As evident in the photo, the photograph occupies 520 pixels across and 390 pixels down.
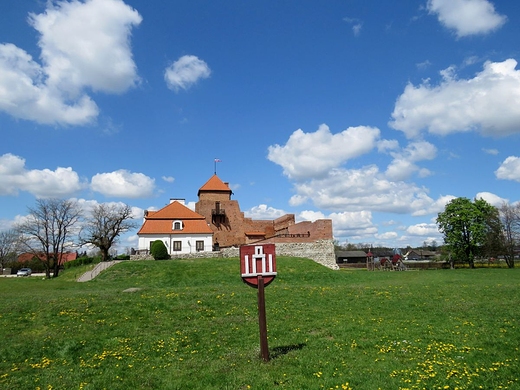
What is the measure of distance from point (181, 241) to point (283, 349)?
3726 centimetres

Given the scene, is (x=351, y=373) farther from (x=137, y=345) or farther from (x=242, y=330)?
(x=137, y=345)

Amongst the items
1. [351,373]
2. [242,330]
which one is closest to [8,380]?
[242,330]

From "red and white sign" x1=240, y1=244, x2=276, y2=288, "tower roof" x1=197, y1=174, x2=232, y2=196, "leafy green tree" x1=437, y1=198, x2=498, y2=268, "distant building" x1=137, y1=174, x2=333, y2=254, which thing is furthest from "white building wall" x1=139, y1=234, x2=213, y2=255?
"red and white sign" x1=240, y1=244, x2=276, y2=288

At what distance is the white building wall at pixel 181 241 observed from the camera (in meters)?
43.7

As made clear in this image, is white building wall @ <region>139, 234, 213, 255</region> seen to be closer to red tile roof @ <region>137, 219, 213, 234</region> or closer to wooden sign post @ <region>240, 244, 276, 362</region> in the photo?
red tile roof @ <region>137, 219, 213, 234</region>

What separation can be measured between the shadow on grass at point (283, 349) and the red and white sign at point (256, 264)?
1648 millimetres

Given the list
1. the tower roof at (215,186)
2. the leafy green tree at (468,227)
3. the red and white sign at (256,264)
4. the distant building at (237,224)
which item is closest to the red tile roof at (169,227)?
the distant building at (237,224)

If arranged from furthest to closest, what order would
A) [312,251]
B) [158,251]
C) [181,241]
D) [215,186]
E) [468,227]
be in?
[215,186] → [468,227] → [312,251] → [181,241] → [158,251]

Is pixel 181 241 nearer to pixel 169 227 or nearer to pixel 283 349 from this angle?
pixel 169 227

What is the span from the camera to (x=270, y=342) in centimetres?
985

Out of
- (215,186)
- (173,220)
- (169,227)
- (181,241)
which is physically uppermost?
(215,186)

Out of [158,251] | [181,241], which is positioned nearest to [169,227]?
[181,241]

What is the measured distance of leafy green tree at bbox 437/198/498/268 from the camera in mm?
51094

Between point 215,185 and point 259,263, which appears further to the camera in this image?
point 215,185
